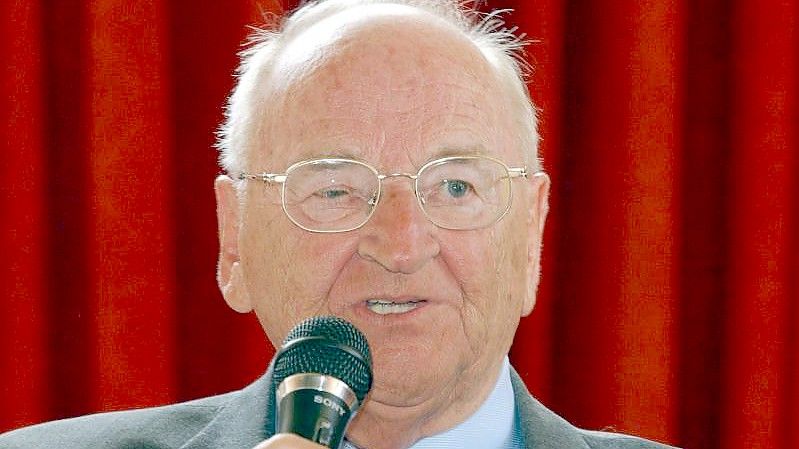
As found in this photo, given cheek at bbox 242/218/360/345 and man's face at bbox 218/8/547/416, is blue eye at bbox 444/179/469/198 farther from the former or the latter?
cheek at bbox 242/218/360/345

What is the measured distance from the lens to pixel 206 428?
5.83 feet

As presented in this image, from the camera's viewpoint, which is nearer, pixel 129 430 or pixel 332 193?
pixel 332 193

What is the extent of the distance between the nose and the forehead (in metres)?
0.06

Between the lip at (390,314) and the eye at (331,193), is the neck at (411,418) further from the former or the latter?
the eye at (331,193)

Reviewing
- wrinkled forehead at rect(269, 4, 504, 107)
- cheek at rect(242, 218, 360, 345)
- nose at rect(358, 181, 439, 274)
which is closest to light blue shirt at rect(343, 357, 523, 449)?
cheek at rect(242, 218, 360, 345)

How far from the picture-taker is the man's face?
5.23 ft

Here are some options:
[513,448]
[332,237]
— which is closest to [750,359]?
[513,448]

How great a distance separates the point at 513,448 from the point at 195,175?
102 cm

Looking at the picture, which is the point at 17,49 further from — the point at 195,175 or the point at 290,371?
the point at 290,371

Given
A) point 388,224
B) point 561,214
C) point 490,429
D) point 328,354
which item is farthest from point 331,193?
point 561,214

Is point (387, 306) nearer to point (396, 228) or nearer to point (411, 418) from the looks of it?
point (396, 228)

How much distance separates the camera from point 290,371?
1.06m

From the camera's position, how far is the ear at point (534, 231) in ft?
6.10

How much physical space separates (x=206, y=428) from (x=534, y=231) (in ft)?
2.09
